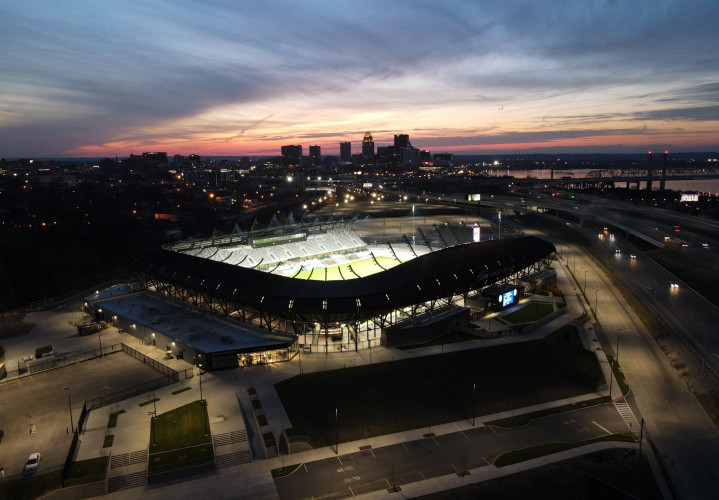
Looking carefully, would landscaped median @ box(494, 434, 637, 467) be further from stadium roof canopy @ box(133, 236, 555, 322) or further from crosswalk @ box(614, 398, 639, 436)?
stadium roof canopy @ box(133, 236, 555, 322)

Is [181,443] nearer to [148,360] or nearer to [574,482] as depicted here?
[148,360]

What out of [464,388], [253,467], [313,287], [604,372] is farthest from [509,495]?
[313,287]

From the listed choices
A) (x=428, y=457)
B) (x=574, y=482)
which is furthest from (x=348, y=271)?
(x=574, y=482)

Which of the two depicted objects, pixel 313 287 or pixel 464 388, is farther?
pixel 313 287

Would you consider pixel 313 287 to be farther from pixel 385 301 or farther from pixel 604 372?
pixel 604 372

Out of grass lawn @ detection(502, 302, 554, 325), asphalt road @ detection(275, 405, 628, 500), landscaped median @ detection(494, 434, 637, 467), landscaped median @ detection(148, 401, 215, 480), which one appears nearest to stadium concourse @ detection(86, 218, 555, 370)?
grass lawn @ detection(502, 302, 554, 325)

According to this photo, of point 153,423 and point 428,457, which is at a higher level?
point 153,423

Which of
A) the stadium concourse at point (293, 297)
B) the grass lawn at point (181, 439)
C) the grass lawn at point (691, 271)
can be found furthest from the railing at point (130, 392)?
the grass lawn at point (691, 271)
